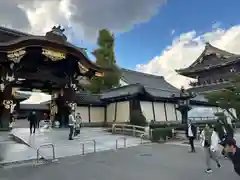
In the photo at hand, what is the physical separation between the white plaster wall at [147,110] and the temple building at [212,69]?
16620 millimetres

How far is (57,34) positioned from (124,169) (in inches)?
649

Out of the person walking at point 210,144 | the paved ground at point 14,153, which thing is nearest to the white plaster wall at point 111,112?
the paved ground at point 14,153

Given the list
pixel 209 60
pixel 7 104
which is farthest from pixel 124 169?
pixel 209 60

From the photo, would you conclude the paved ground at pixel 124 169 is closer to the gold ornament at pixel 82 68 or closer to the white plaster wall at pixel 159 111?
the gold ornament at pixel 82 68

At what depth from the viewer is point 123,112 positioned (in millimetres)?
27422

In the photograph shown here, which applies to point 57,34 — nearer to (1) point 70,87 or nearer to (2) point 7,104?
(1) point 70,87

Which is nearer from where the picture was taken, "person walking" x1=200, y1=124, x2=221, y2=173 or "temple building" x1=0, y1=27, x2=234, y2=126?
"person walking" x1=200, y1=124, x2=221, y2=173

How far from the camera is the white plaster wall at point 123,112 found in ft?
88.3

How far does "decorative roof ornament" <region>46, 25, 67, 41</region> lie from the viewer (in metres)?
22.5

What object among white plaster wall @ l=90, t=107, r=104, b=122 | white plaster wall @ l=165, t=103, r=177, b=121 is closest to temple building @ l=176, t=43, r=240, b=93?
white plaster wall @ l=165, t=103, r=177, b=121

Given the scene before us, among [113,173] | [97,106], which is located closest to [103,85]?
[97,106]

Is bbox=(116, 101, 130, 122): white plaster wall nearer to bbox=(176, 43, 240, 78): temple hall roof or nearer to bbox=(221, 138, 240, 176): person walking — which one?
bbox=(221, 138, 240, 176): person walking

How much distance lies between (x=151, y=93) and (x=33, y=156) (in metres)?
17.0

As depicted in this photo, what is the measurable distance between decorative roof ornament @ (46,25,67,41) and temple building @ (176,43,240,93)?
25745 mm
